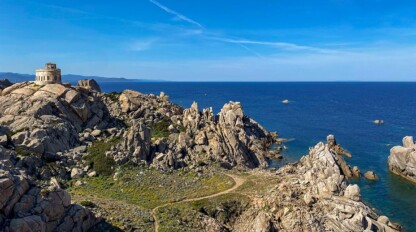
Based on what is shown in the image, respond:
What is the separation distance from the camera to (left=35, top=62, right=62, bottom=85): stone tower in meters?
107

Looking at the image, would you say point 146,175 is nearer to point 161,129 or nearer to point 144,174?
point 144,174

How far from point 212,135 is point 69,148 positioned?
1474 inches

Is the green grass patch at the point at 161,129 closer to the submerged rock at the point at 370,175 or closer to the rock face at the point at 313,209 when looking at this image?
the rock face at the point at 313,209

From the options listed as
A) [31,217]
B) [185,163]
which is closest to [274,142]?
[185,163]

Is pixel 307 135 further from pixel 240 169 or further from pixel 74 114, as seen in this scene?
pixel 74 114

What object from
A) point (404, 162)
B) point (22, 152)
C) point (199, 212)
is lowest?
point (199, 212)

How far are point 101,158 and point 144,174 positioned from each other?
37.4 ft

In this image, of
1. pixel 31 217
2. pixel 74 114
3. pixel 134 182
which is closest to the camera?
pixel 31 217

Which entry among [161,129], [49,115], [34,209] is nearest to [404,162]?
[161,129]

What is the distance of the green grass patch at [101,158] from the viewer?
3167 inches

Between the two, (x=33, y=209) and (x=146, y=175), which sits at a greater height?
(x=33, y=209)

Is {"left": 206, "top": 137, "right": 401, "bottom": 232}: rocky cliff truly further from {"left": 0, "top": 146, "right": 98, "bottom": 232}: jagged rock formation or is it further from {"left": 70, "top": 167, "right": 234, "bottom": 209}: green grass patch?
{"left": 0, "top": 146, "right": 98, "bottom": 232}: jagged rock formation

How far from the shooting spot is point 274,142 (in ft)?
462

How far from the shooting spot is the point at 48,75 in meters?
108
